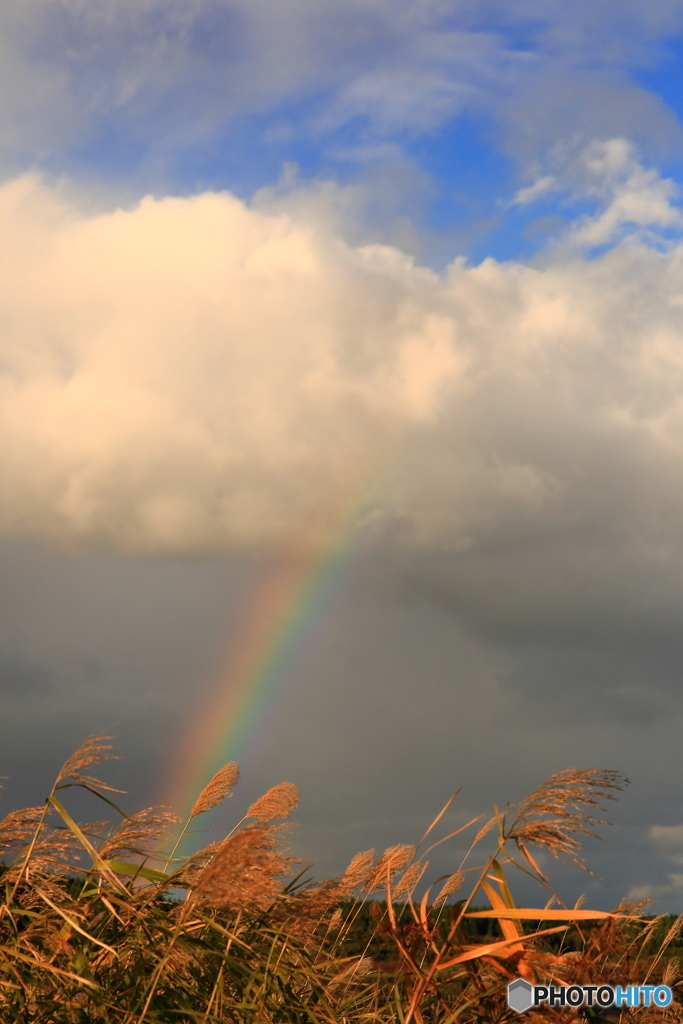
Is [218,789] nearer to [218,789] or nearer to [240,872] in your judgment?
[218,789]

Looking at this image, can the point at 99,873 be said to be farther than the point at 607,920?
Yes

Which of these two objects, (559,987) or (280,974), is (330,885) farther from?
(559,987)

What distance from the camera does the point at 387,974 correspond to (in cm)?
502

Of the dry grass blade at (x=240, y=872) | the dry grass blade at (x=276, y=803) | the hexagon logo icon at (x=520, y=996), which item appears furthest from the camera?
the dry grass blade at (x=276, y=803)

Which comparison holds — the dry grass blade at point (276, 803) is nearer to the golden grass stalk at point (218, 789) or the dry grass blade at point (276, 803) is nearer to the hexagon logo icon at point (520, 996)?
the golden grass stalk at point (218, 789)

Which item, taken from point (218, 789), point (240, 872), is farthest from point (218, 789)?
point (240, 872)

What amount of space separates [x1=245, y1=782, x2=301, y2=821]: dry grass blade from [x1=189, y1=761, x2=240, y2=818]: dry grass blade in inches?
7.0

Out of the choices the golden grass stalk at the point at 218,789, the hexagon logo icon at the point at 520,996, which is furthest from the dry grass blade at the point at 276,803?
the hexagon logo icon at the point at 520,996

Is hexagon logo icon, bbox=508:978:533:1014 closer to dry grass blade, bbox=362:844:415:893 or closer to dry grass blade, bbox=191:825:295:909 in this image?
dry grass blade, bbox=191:825:295:909

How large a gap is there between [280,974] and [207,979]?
0.35 m

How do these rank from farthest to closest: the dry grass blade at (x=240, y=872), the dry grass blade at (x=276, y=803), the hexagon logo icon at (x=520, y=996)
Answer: the dry grass blade at (x=276, y=803)
the hexagon logo icon at (x=520, y=996)
the dry grass blade at (x=240, y=872)

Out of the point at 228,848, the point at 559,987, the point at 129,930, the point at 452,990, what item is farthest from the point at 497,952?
the point at 129,930

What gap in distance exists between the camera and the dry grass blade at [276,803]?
16.9 feet

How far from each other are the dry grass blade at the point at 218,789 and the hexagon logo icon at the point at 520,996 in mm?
2285
